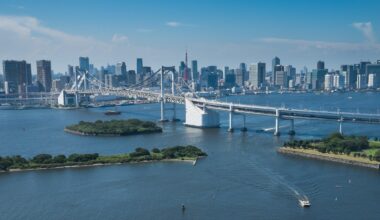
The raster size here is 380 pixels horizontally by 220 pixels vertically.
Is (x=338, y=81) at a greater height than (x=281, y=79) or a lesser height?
lesser

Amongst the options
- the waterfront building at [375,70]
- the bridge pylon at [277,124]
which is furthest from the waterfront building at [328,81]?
the bridge pylon at [277,124]

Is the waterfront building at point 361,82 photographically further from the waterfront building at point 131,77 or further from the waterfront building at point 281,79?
the waterfront building at point 131,77

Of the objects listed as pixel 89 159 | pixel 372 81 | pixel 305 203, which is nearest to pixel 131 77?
pixel 372 81

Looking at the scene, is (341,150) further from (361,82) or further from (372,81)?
(361,82)

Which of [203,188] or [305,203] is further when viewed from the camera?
[203,188]

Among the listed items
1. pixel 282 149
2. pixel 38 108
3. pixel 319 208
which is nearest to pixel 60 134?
pixel 282 149

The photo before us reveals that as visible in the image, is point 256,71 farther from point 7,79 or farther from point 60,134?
point 60,134
